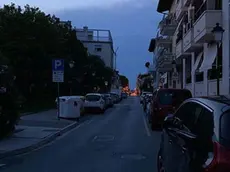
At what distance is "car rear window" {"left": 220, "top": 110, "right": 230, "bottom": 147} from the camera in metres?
4.83

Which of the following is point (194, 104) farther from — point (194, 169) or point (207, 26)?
point (207, 26)

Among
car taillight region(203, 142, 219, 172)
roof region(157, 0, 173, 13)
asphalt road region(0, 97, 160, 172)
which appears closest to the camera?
car taillight region(203, 142, 219, 172)

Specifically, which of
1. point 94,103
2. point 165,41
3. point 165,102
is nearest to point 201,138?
point 165,102

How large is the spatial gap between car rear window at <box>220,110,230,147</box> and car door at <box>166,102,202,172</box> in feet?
2.16

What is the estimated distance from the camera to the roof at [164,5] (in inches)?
2387

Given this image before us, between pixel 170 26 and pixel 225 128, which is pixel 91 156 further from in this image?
pixel 170 26

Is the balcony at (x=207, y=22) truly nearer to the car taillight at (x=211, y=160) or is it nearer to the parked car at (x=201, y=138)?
the parked car at (x=201, y=138)

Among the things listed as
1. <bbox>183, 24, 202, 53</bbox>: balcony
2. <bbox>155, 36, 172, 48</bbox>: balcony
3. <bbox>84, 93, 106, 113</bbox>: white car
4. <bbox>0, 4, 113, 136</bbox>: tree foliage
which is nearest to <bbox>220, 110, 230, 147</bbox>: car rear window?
<bbox>183, 24, 202, 53</bbox>: balcony

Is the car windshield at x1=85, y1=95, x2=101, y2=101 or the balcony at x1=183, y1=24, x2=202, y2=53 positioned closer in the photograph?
the balcony at x1=183, y1=24, x2=202, y2=53

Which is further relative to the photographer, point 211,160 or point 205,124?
point 205,124

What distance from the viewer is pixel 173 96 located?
68.6 feet

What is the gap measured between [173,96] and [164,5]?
143 ft

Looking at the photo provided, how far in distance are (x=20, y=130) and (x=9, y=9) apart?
94.2 feet

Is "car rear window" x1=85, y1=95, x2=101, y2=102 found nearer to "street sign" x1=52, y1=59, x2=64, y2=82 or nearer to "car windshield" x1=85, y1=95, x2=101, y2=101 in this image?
"car windshield" x1=85, y1=95, x2=101, y2=101
